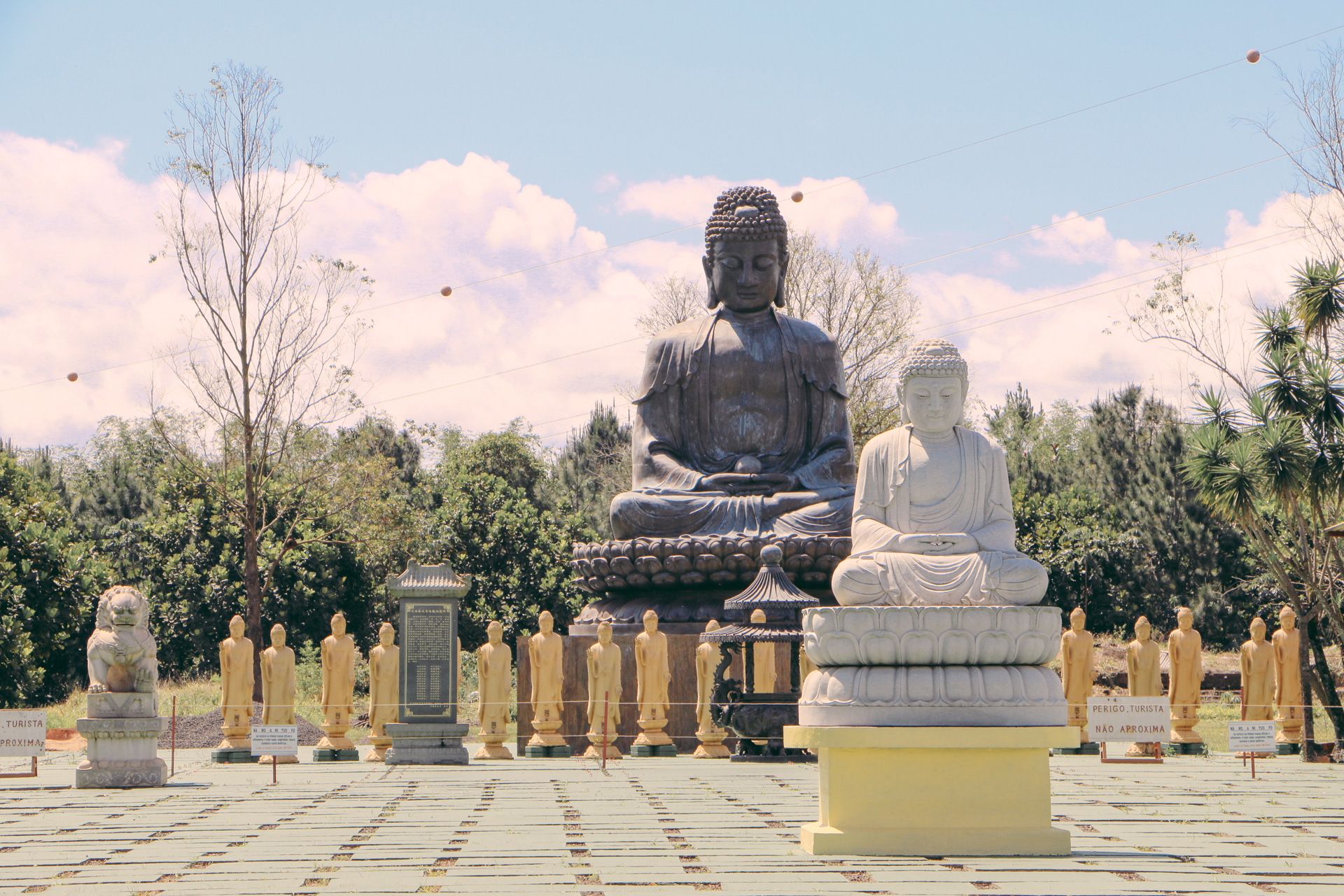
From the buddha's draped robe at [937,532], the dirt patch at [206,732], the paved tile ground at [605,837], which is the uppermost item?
the buddha's draped robe at [937,532]

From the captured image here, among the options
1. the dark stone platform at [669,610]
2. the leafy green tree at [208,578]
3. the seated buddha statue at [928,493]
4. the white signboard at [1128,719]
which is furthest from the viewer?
the leafy green tree at [208,578]

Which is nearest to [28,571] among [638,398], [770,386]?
[638,398]

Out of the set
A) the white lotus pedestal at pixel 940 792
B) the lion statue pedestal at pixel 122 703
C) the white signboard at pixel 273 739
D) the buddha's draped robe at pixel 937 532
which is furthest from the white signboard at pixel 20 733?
the white lotus pedestal at pixel 940 792

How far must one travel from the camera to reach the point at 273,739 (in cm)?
1105

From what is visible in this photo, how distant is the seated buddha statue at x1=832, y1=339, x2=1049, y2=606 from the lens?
22.1ft

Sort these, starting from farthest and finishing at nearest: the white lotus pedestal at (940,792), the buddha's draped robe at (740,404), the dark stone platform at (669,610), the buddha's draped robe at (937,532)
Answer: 1. the buddha's draped robe at (740,404)
2. the dark stone platform at (669,610)
3. the buddha's draped robe at (937,532)
4. the white lotus pedestal at (940,792)

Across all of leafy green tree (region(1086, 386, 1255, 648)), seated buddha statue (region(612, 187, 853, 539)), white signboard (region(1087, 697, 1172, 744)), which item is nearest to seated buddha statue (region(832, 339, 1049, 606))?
white signboard (region(1087, 697, 1172, 744))

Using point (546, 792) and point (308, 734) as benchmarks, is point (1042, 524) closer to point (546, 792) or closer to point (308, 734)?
point (308, 734)

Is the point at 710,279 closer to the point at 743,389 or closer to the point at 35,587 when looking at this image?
the point at 743,389

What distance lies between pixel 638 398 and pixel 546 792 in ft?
24.7

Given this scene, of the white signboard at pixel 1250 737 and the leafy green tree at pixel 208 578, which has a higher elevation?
the leafy green tree at pixel 208 578

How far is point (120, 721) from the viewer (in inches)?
435

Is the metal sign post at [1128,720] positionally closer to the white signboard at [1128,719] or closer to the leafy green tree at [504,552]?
the white signboard at [1128,719]

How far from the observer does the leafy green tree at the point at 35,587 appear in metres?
21.2
